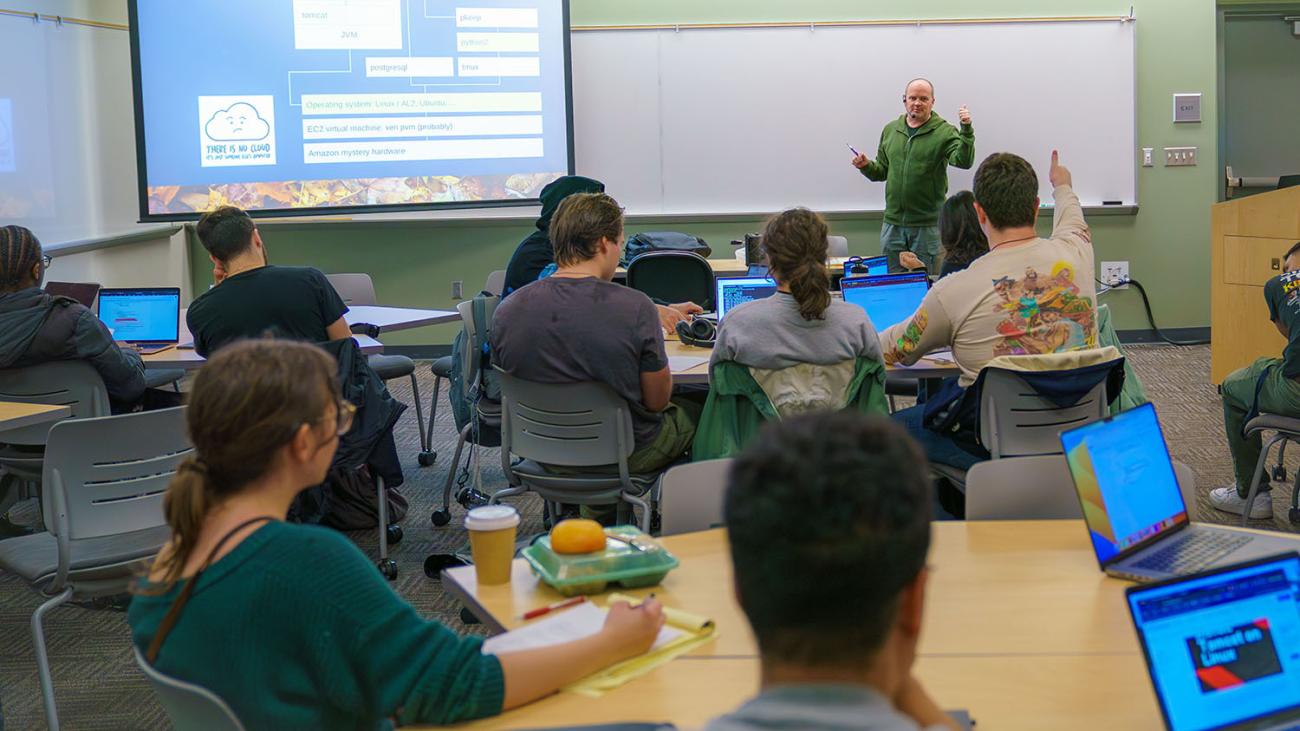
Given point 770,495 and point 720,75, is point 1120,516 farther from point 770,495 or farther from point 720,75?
point 720,75

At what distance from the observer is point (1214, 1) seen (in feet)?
27.3

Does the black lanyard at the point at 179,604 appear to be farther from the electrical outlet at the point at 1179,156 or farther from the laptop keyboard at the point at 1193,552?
the electrical outlet at the point at 1179,156

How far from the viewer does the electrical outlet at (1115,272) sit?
8484 mm

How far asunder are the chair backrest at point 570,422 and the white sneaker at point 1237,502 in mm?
2384

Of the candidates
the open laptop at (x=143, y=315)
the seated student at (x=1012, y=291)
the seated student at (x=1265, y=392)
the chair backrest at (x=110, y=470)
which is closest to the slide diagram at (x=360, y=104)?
the open laptop at (x=143, y=315)

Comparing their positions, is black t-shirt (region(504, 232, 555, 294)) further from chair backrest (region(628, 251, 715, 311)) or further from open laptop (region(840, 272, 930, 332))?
open laptop (region(840, 272, 930, 332))

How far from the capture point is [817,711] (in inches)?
38.4

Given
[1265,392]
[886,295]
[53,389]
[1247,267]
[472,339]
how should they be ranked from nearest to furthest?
[53,389] < [886,295] < [1265,392] < [472,339] < [1247,267]

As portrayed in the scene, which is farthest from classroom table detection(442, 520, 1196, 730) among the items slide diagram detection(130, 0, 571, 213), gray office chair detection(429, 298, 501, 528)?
slide diagram detection(130, 0, 571, 213)

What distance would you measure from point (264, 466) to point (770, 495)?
2.68ft

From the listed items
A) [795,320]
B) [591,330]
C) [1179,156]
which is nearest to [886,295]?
[795,320]

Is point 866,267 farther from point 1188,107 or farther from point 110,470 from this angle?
point 1188,107

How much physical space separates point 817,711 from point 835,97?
25.2 ft

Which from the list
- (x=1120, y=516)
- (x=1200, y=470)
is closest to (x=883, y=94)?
(x=1200, y=470)
